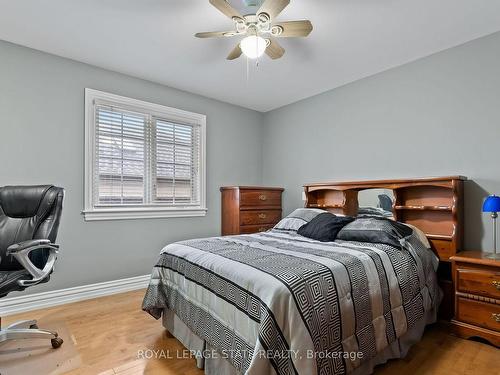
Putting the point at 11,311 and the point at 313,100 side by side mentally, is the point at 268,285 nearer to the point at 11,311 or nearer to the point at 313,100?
the point at 11,311

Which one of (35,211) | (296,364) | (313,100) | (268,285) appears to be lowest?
(296,364)

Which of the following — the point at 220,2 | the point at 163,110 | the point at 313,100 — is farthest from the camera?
the point at 313,100

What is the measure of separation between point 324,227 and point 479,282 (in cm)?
124

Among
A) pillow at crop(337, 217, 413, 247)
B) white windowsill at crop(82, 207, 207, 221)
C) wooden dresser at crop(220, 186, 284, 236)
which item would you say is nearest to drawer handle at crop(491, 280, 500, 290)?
pillow at crop(337, 217, 413, 247)

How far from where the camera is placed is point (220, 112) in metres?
4.25

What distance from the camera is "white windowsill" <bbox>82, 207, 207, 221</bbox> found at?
10.2ft

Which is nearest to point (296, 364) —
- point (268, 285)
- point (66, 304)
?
point (268, 285)

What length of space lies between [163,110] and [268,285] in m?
2.97

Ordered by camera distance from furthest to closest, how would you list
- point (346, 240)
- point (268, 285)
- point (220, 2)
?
point (346, 240)
point (220, 2)
point (268, 285)

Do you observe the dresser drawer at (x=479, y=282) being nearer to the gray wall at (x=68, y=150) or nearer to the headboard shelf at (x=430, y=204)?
the headboard shelf at (x=430, y=204)

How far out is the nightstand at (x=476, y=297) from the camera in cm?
210

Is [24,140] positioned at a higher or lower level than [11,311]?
higher

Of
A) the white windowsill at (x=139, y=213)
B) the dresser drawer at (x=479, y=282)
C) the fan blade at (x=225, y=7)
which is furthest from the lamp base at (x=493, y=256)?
the white windowsill at (x=139, y=213)

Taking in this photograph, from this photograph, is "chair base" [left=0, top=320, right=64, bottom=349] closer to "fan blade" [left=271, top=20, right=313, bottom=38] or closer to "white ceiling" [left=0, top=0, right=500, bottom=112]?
"white ceiling" [left=0, top=0, right=500, bottom=112]
